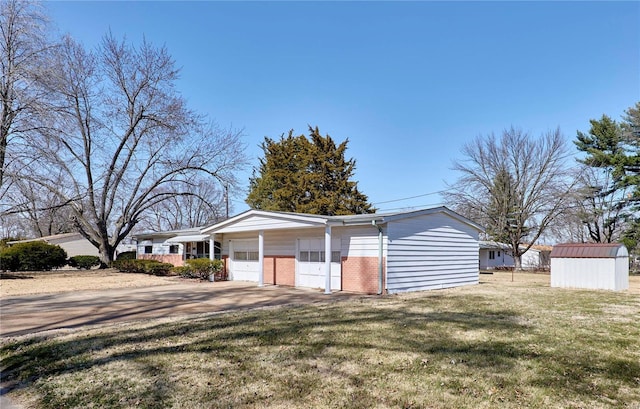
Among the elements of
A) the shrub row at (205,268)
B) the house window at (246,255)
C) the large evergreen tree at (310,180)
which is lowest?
the shrub row at (205,268)

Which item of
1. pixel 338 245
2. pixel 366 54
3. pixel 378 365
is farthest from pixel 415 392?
pixel 366 54

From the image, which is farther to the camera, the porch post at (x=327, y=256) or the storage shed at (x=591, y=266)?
the storage shed at (x=591, y=266)

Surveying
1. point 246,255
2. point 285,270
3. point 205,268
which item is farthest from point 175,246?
point 285,270

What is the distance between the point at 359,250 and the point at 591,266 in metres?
9.69

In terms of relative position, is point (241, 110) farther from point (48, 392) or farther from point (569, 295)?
point (48, 392)

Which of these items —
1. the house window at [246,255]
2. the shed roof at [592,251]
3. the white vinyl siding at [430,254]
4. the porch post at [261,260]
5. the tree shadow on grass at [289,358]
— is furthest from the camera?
the house window at [246,255]

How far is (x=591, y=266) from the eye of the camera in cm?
1567

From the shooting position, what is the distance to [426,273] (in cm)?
1459

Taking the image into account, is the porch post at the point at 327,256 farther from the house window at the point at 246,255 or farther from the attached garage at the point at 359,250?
the house window at the point at 246,255

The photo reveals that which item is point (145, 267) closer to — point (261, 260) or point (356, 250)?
point (261, 260)

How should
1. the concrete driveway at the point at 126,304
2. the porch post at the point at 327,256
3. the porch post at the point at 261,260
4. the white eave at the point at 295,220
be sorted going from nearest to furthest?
the concrete driveway at the point at 126,304
the white eave at the point at 295,220
the porch post at the point at 327,256
the porch post at the point at 261,260

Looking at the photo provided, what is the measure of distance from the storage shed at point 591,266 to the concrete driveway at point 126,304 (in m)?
9.76

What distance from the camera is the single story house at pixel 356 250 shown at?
13102 mm

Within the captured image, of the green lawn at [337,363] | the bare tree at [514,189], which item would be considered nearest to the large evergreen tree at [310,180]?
the bare tree at [514,189]
